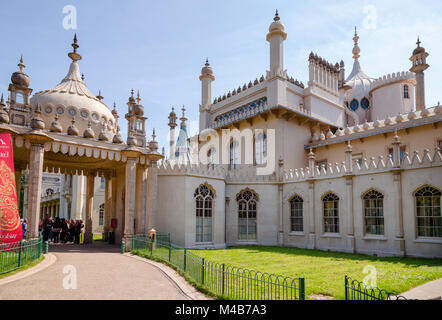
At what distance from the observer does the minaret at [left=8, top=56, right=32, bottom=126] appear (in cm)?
1551

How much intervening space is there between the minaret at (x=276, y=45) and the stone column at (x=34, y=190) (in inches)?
705

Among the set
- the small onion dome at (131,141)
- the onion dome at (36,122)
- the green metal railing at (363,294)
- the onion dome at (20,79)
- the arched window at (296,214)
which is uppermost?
the onion dome at (20,79)

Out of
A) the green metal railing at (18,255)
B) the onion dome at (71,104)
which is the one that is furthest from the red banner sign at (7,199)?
the onion dome at (71,104)

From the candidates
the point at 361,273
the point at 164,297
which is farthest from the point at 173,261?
the point at 361,273

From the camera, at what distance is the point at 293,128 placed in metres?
26.6

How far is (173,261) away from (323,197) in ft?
39.2

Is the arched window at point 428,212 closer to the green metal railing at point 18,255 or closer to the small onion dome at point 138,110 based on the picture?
the small onion dome at point 138,110

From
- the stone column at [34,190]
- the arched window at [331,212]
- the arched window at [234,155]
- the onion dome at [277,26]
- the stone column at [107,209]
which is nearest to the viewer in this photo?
the stone column at [34,190]

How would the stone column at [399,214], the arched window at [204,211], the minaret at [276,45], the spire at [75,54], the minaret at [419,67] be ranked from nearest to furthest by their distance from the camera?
the stone column at [399,214] < the arched window at [204,211] < the spire at [75,54] < the minaret at [276,45] < the minaret at [419,67]

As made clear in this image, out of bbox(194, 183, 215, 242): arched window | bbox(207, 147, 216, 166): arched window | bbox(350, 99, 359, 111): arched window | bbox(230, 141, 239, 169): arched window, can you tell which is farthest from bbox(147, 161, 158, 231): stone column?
bbox(350, 99, 359, 111): arched window

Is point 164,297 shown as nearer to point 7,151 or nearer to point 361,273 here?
point 361,273

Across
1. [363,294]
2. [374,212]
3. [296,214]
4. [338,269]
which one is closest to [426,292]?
[363,294]

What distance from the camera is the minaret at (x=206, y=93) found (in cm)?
3294

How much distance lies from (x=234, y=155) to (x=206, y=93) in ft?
26.0
